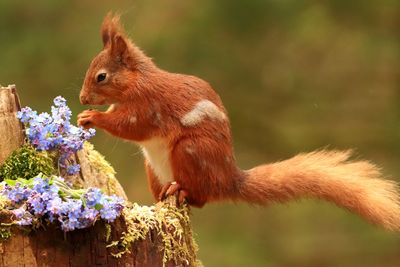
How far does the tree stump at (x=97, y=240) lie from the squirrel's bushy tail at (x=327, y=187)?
32cm

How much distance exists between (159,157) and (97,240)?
0.59 metres

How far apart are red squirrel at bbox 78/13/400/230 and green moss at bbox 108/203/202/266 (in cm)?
15

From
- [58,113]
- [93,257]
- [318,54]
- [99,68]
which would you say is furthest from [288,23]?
[93,257]

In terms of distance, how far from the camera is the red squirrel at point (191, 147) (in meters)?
2.39

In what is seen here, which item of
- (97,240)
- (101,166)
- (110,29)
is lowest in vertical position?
(97,240)

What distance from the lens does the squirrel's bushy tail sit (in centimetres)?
245

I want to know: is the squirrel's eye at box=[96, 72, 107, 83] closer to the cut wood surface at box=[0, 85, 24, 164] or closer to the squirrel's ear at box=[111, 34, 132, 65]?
the squirrel's ear at box=[111, 34, 132, 65]

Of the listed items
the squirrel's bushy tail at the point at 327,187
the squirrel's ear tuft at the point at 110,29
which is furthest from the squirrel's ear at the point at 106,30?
the squirrel's bushy tail at the point at 327,187

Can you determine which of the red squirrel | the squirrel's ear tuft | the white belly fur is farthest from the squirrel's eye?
the white belly fur

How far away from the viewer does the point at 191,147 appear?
237cm

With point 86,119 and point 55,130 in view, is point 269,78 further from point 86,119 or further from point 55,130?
point 55,130

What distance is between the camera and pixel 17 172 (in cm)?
216

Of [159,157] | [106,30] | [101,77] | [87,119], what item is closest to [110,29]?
[106,30]

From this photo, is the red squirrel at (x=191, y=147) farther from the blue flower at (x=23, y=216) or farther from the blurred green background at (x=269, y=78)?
the blurred green background at (x=269, y=78)
